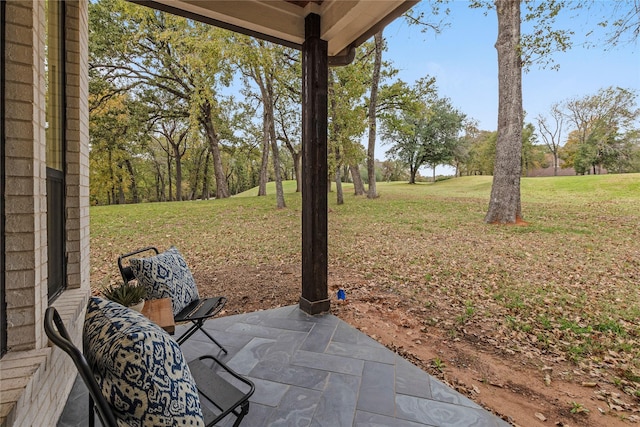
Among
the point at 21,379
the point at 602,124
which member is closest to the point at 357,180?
the point at 21,379

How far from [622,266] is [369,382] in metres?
4.80

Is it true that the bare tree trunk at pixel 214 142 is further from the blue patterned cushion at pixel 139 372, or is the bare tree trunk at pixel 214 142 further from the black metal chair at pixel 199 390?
the blue patterned cushion at pixel 139 372

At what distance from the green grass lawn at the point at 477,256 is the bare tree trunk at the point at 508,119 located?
0.63m

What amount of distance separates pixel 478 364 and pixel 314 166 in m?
2.11

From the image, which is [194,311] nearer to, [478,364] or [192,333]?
[192,333]

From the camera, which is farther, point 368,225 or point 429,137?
point 429,137

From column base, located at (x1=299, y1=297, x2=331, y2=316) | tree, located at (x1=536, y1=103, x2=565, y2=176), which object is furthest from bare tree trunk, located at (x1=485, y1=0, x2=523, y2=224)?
tree, located at (x1=536, y1=103, x2=565, y2=176)

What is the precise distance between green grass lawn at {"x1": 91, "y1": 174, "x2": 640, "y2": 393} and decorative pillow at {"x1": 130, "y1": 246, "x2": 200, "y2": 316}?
2.33 m

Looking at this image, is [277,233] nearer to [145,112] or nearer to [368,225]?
[368,225]

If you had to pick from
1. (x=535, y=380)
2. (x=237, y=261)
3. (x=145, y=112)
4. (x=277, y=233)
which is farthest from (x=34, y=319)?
(x=145, y=112)

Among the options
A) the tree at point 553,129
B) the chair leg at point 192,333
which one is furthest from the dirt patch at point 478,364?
the tree at point 553,129

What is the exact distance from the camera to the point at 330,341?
2.43 m

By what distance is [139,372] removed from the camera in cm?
84

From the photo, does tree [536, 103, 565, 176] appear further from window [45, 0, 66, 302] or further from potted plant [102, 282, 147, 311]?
potted plant [102, 282, 147, 311]
